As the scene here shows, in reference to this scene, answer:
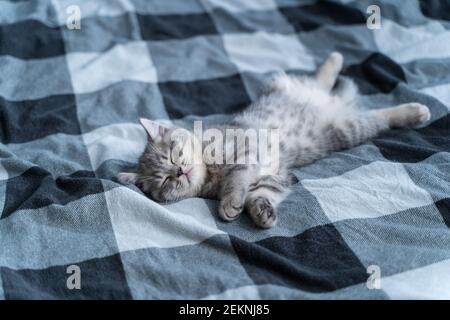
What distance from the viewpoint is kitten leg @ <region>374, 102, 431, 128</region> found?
5.72 feet

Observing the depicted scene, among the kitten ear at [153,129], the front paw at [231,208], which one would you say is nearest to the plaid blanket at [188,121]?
the front paw at [231,208]

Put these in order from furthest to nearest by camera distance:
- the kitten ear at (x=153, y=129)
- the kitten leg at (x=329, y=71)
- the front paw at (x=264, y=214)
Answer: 1. the kitten leg at (x=329, y=71)
2. the kitten ear at (x=153, y=129)
3. the front paw at (x=264, y=214)

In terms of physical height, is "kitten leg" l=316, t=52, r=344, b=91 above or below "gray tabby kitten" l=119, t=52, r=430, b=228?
above

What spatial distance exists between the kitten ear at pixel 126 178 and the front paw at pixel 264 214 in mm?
418

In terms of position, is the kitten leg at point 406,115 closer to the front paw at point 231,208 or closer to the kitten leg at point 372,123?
the kitten leg at point 372,123

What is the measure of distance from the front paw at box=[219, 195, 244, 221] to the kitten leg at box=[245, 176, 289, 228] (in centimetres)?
4

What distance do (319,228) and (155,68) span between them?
1139mm

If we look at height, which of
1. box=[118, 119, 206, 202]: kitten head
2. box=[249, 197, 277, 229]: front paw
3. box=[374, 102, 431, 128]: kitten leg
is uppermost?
box=[374, 102, 431, 128]: kitten leg

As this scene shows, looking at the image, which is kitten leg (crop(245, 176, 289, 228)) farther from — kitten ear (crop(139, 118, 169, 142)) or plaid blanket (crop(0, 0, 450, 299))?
kitten ear (crop(139, 118, 169, 142))

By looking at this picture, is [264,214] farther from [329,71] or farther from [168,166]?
[329,71]

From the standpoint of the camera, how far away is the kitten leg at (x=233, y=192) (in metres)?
1.41

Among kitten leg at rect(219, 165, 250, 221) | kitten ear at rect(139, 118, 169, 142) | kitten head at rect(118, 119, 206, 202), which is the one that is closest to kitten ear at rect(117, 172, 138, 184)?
kitten head at rect(118, 119, 206, 202)

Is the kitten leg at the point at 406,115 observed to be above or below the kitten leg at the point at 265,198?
above

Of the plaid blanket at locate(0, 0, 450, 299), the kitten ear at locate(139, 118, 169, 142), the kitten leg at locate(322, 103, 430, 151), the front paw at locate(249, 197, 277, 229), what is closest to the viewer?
the plaid blanket at locate(0, 0, 450, 299)
